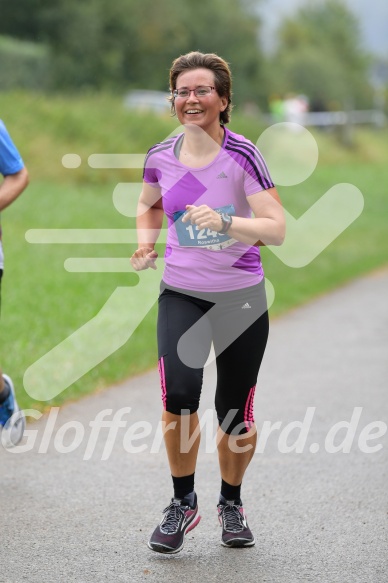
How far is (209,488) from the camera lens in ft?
18.8

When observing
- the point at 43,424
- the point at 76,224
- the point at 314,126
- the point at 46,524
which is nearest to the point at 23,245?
the point at 76,224

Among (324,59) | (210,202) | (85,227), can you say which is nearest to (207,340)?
(210,202)

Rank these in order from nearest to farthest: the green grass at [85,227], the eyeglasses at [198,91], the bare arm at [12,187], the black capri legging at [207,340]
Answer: the eyeglasses at [198,91]
the black capri legging at [207,340]
the bare arm at [12,187]
the green grass at [85,227]

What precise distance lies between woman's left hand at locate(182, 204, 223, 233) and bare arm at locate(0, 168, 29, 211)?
188 cm

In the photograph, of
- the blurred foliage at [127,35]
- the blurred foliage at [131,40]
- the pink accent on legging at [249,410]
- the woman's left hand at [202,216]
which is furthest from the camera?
the blurred foliage at [127,35]

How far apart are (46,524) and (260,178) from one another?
5.65 feet

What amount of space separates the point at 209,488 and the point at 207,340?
1223mm

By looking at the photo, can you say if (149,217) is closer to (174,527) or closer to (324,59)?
(174,527)

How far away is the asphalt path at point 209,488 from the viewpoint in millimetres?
4508

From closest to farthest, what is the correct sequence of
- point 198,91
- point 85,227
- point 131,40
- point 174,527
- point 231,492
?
point 198,91 → point 174,527 → point 231,492 → point 85,227 → point 131,40

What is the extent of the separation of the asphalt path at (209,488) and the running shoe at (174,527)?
4 centimetres

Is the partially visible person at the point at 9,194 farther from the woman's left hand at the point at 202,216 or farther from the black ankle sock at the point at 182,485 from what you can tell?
the woman's left hand at the point at 202,216

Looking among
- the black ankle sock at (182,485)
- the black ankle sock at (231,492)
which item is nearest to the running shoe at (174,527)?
the black ankle sock at (182,485)

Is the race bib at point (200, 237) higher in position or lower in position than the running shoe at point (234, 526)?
higher
